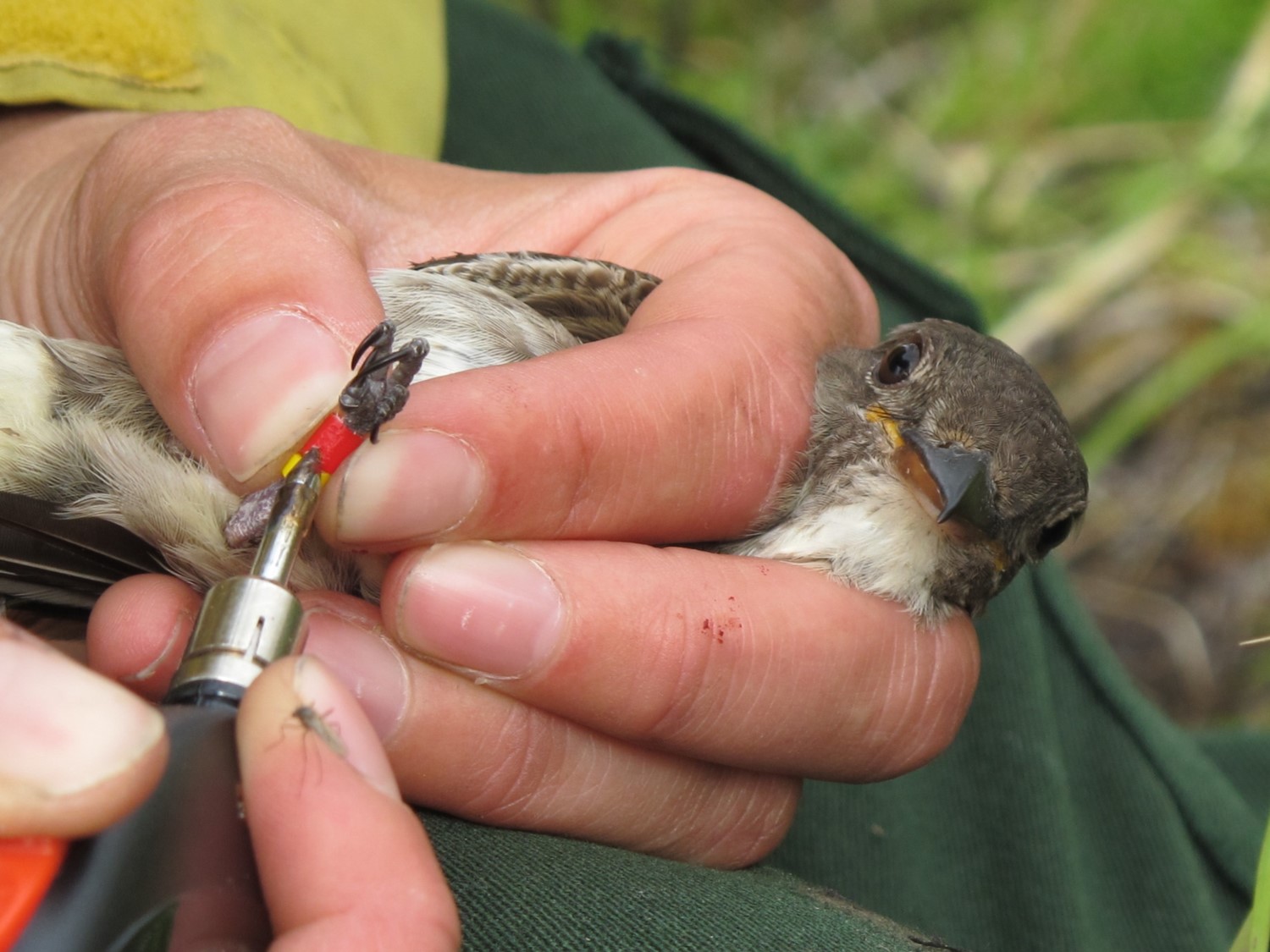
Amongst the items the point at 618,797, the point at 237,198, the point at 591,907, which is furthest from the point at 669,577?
the point at 237,198

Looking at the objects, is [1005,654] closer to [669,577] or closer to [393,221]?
[669,577]

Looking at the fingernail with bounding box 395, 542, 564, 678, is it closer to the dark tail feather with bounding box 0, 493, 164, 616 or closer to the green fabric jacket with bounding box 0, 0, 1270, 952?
the green fabric jacket with bounding box 0, 0, 1270, 952

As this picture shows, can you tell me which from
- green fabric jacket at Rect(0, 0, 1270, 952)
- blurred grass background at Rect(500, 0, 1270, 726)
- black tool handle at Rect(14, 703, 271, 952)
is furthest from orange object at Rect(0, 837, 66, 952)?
blurred grass background at Rect(500, 0, 1270, 726)

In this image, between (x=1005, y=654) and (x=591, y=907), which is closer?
(x=591, y=907)

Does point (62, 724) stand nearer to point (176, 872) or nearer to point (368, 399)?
point (176, 872)

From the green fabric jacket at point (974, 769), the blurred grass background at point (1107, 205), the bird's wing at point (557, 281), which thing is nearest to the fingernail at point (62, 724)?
the green fabric jacket at point (974, 769)

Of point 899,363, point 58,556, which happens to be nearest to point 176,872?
point 58,556
